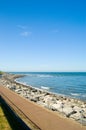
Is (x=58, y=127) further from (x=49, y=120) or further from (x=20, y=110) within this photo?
(x=20, y=110)

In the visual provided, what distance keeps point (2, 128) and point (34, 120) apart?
2.09m

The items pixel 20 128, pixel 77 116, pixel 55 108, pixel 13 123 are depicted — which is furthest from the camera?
pixel 55 108

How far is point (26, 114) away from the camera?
46.3ft

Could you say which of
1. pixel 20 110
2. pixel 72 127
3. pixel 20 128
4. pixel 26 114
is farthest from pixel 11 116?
pixel 72 127

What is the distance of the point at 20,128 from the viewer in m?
10.5

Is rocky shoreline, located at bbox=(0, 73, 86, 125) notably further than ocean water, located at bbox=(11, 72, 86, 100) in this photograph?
No

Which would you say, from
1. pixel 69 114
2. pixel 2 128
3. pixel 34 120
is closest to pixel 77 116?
pixel 69 114

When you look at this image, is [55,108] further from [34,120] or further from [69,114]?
[34,120]

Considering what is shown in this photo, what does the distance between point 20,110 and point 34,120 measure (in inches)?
129

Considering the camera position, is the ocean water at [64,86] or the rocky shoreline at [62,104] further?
the ocean water at [64,86]

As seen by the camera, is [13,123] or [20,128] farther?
[13,123]

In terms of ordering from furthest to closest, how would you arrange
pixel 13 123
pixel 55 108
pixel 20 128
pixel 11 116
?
pixel 55 108
pixel 11 116
pixel 13 123
pixel 20 128

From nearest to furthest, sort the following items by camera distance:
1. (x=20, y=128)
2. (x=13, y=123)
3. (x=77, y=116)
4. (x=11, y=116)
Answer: (x=20, y=128)
(x=13, y=123)
(x=11, y=116)
(x=77, y=116)

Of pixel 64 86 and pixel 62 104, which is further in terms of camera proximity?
pixel 64 86
